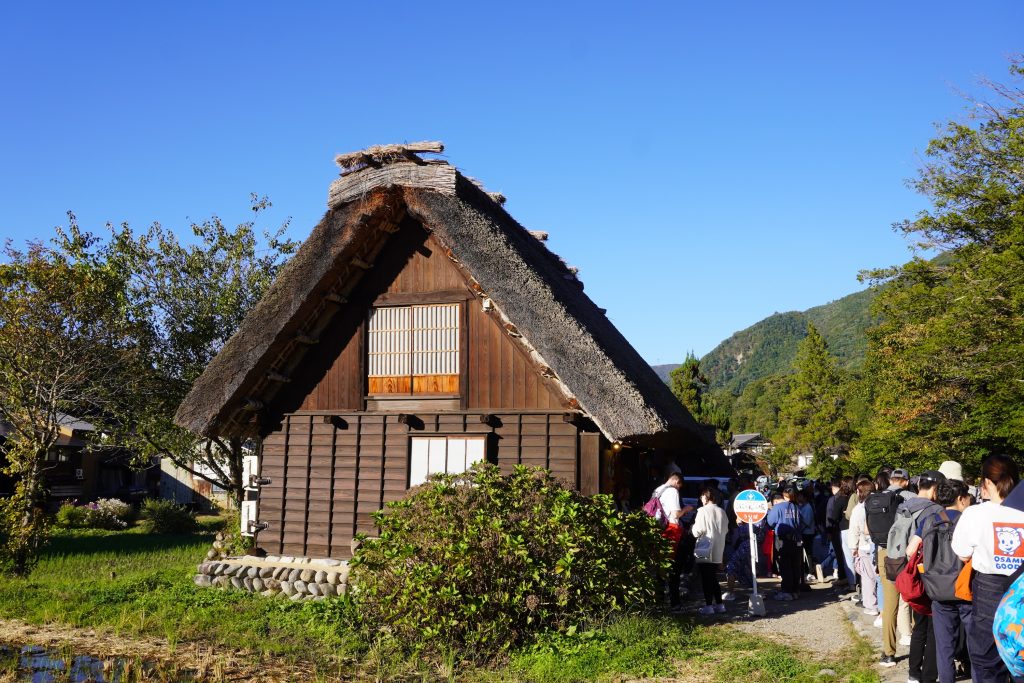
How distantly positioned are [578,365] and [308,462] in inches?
206

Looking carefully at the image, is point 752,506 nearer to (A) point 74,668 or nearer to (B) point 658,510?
(B) point 658,510

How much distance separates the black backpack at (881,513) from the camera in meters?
8.04

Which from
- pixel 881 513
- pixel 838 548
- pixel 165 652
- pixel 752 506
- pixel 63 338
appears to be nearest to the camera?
pixel 881 513

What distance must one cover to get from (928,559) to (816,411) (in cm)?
4777

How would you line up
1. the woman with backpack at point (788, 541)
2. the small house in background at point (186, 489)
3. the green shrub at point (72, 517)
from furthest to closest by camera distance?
the small house in background at point (186, 489) < the green shrub at point (72, 517) < the woman with backpack at point (788, 541)

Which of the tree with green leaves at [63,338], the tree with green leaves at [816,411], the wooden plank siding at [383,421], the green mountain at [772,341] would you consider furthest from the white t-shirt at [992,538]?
the green mountain at [772,341]

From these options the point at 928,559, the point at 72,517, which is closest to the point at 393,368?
the point at 928,559

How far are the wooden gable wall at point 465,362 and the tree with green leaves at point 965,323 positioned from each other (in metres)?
14.0

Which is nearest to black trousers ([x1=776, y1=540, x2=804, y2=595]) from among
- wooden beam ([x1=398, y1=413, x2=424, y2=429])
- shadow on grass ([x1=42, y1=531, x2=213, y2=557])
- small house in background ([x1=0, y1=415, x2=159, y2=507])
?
wooden beam ([x1=398, y1=413, x2=424, y2=429])

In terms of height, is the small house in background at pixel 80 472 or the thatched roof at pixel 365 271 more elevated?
the thatched roof at pixel 365 271

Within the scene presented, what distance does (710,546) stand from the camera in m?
10.1

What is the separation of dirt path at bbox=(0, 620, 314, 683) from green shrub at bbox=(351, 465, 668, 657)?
47.2 inches

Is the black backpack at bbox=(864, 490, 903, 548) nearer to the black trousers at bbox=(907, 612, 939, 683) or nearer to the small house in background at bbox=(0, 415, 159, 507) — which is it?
the black trousers at bbox=(907, 612, 939, 683)

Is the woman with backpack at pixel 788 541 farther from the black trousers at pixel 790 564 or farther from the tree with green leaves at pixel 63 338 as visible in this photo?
the tree with green leaves at pixel 63 338
